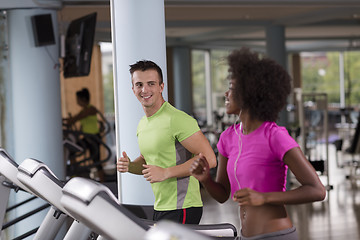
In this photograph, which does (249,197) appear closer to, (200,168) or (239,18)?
(200,168)

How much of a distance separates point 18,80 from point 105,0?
120 centimetres

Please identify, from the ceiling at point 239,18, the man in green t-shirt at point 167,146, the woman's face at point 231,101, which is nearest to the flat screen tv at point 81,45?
the ceiling at point 239,18

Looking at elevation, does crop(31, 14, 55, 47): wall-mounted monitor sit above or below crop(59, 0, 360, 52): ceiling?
below

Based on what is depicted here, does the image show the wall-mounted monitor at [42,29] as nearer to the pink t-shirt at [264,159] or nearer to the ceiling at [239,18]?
the ceiling at [239,18]

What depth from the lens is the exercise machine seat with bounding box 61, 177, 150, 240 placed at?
56.6 inches

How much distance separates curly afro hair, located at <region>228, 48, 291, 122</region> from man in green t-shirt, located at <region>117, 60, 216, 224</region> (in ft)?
2.20

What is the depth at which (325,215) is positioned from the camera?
249 inches

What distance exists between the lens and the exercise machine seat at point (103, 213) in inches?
56.6

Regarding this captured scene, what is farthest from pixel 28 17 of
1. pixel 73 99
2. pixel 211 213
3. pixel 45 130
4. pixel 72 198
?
pixel 73 99

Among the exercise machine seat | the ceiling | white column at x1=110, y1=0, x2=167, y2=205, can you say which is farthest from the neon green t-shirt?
the ceiling

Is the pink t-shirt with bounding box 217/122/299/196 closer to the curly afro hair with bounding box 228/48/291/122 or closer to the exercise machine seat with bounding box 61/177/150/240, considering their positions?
the curly afro hair with bounding box 228/48/291/122

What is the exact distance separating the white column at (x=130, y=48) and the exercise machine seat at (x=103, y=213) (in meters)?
1.93

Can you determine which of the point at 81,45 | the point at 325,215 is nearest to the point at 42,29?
the point at 81,45

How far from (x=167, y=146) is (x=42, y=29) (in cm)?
297
